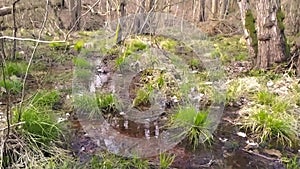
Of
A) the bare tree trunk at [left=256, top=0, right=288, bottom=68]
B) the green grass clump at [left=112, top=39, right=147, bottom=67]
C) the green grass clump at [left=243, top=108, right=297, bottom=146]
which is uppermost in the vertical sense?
the bare tree trunk at [left=256, top=0, right=288, bottom=68]

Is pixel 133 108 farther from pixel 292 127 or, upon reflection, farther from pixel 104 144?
pixel 292 127

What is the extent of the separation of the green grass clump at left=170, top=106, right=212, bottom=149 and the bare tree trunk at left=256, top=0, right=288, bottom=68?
2.66 m

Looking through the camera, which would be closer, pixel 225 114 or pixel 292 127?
pixel 292 127

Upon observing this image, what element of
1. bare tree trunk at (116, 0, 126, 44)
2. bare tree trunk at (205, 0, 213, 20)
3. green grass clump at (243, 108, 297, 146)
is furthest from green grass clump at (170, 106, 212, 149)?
bare tree trunk at (205, 0, 213, 20)

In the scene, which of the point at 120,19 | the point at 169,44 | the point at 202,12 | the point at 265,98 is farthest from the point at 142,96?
the point at 202,12

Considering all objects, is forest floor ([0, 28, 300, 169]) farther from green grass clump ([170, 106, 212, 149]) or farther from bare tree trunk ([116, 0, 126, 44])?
bare tree trunk ([116, 0, 126, 44])

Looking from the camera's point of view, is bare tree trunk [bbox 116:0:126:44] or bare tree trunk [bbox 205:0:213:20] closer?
bare tree trunk [bbox 116:0:126:44]

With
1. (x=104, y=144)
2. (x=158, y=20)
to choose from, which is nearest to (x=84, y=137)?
(x=104, y=144)

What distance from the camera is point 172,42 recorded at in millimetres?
8695

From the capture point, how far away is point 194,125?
11.9ft

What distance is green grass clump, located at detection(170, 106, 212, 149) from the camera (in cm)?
355

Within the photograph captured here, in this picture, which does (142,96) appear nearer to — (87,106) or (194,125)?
(87,106)

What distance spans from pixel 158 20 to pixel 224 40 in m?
2.92

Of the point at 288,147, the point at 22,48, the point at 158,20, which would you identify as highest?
the point at 158,20
